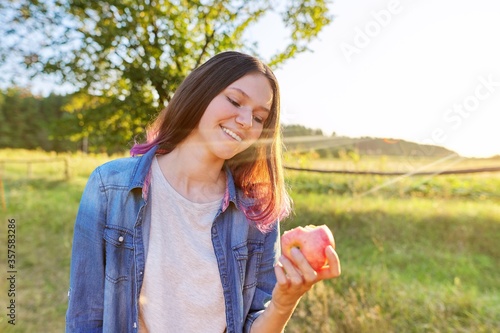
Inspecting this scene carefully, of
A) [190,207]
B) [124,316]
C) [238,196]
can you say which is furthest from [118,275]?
[238,196]

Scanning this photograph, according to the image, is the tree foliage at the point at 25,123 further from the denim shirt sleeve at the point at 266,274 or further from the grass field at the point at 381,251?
the denim shirt sleeve at the point at 266,274

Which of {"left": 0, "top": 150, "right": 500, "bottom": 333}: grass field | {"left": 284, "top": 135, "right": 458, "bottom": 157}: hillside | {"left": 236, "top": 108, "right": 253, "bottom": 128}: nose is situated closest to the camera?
{"left": 236, "top": 108, "right": 253, "bottom": 128}: nose

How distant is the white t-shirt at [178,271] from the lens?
134 centimetres

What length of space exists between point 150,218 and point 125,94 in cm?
315

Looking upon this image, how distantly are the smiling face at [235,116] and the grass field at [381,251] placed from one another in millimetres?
1049

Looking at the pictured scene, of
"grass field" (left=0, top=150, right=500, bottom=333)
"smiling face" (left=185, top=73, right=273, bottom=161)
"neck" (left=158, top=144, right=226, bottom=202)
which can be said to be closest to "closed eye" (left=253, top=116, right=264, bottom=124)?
"smiling face" (left=185, top=73, right=273, bottom=161)

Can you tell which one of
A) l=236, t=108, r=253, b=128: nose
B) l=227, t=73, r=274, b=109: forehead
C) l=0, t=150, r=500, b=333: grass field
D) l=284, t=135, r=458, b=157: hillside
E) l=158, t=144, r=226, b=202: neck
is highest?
l=284, t=135, r=458, b=157: hillside

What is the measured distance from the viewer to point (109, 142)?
4.42 meters

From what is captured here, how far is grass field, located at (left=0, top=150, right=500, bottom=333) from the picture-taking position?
3092 millimetres

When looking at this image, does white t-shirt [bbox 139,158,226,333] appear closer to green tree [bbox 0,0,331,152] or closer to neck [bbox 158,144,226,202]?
neck [bbox 158,144,226,202]

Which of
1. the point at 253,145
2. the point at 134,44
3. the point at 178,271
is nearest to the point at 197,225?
the point at 178,271

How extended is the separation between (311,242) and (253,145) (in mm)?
464

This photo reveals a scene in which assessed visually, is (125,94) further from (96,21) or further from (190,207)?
(190,207)

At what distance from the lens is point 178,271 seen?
53.2 inches
